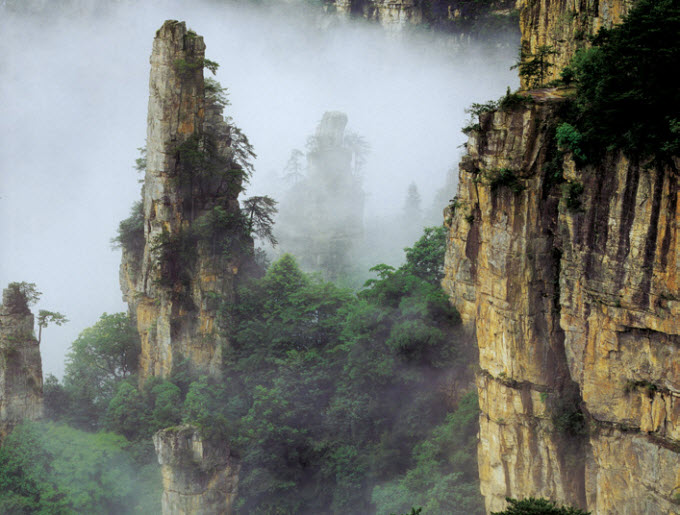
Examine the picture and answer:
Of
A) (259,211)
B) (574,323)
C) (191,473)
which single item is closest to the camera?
(574,323)

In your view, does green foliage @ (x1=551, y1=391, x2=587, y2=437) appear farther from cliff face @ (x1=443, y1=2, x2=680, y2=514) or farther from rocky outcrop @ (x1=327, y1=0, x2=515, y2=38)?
rocky outcrop @ (x1=327, y1=0, x2=515, y2=38)

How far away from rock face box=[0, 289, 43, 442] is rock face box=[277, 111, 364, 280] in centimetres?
2750

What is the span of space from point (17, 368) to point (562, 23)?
92.2 ft

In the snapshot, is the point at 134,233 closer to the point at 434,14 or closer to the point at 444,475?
the point at 444,475

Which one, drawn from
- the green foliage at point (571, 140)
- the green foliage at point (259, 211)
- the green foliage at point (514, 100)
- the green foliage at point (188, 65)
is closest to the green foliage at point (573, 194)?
→ the green foliage at point (571, 140)

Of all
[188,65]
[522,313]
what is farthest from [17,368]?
[522,313]

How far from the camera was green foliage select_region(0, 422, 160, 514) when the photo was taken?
32.2 m

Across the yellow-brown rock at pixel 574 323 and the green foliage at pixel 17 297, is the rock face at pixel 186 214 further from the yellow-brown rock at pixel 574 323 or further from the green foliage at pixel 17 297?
the yellow-brown rock at pixel 574 323

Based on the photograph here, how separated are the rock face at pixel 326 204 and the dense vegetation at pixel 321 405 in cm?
2342

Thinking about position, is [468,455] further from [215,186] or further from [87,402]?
[87,402]

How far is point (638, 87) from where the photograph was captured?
1773cm

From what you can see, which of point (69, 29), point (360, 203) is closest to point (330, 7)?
point (360, 203)

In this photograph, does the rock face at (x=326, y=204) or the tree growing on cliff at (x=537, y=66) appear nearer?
the tree growing on cliff at (x=537, y=66)

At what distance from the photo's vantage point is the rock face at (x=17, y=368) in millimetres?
35031
